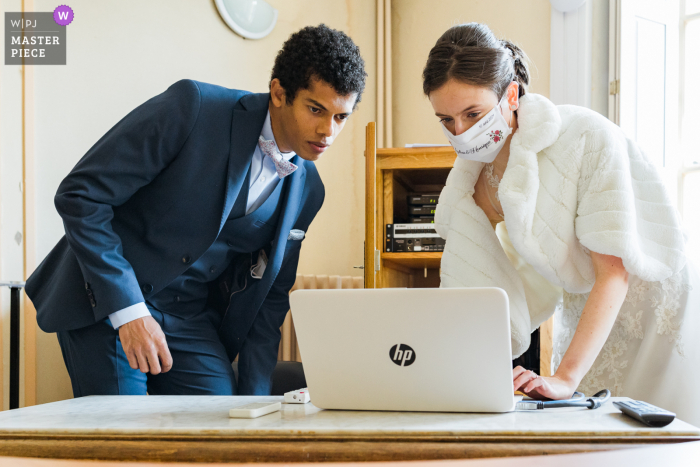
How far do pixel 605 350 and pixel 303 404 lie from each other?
0.71m

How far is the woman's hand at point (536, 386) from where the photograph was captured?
91cm

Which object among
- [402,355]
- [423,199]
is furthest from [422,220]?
[402,355]

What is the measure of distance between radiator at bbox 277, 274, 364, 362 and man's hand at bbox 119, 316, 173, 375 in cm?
133

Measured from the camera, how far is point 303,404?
3.14 ft

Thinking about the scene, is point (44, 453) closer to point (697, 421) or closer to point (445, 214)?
point (445, 214)

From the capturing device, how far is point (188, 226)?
55.4 inches

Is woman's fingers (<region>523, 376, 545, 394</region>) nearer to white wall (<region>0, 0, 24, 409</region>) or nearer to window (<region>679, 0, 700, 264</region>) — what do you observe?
white wall (<region>0, 0, 24, 409</region>)

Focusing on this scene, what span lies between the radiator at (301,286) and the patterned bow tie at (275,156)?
1170 mm

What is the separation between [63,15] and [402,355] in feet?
6.21

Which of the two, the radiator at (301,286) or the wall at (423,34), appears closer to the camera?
the radiator at (301,286)

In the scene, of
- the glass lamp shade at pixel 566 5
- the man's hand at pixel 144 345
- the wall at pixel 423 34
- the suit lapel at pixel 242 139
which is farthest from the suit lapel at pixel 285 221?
the glass lamp shade at pixel 566 5

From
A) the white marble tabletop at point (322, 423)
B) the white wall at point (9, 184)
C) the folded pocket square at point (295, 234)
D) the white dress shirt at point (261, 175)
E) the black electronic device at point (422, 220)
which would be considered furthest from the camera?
the black electronic device at point (422, 220)

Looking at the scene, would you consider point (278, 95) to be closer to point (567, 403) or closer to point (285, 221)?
point (285, 221)

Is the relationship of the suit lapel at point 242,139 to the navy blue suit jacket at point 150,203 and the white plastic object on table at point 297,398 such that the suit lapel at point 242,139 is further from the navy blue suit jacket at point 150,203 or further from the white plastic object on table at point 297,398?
the white plastic object on table at point 297,398
